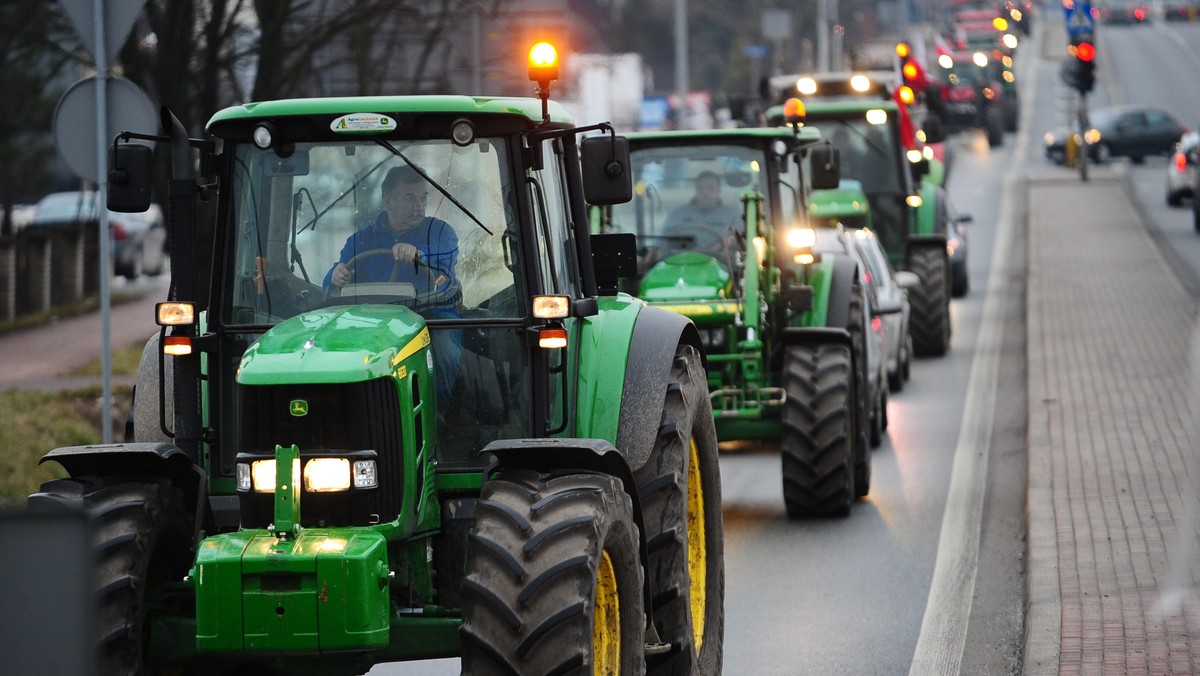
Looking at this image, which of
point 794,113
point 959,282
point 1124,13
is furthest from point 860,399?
point 1124,13

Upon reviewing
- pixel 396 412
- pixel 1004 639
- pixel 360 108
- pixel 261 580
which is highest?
pixel 360 108

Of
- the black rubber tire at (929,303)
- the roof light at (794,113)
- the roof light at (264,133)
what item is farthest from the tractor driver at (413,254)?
the black rubber tire at (929,303)

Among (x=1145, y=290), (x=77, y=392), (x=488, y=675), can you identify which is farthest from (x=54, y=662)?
(x=1145, y=290)

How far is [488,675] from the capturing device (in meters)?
5.72

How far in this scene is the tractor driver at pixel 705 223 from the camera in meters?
13.3

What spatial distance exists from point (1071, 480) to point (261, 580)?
308 inches

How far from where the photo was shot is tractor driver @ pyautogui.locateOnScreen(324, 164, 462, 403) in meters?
6.80

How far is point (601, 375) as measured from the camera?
23.7 ft

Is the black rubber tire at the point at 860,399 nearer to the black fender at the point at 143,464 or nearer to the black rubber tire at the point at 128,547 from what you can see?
the black fender at the point at 143,464

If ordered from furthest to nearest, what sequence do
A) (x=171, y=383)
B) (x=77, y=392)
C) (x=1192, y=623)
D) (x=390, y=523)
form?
(x=77, y=392), (x=1192, y=623), (x=171, y=383), (x=390, y=523)

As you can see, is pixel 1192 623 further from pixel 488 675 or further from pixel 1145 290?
pixel 1145 290

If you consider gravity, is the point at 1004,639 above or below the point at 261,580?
below

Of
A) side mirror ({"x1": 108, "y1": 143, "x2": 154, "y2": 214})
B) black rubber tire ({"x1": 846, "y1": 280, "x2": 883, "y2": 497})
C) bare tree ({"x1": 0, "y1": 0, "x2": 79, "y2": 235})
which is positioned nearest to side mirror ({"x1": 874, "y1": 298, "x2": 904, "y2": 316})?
black rubber tire ({"x1": 846, "y1": 280, "x2": 883, "y2": 497})

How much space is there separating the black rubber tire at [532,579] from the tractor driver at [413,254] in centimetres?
86
